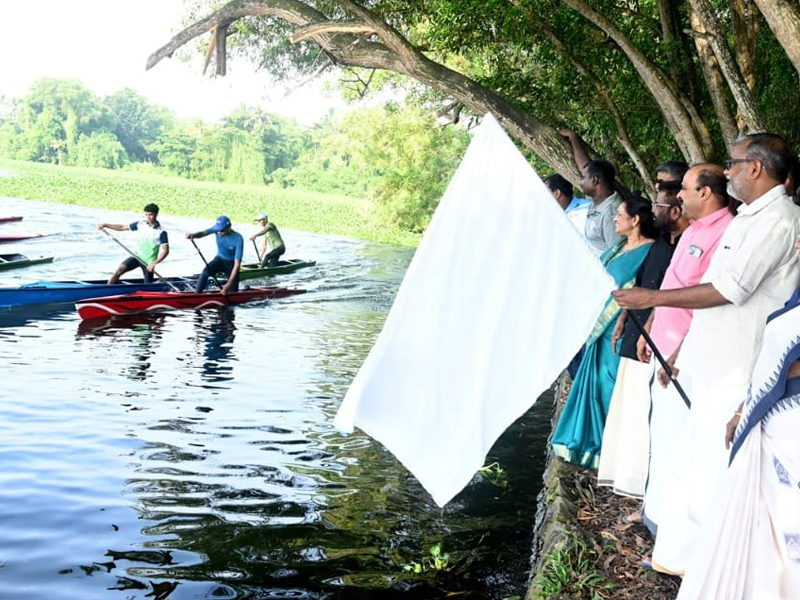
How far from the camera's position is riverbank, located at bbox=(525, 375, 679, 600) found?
434cm

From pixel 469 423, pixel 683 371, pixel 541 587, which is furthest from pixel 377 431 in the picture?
pixel 683 371

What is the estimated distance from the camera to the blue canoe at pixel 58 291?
14.3 m

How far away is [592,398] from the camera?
6.39 metres

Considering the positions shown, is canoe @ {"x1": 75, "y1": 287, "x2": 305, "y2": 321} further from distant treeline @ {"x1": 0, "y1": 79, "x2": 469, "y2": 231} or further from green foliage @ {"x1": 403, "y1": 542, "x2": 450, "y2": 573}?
distant treeline @ {"x1": 0, "y1": 79, "x2": 469, "y2": 231}

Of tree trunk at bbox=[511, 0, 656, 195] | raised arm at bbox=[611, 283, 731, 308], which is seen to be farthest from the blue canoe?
raised arm at bbox=[611, 283, 731, 308]

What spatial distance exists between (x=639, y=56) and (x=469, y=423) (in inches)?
214

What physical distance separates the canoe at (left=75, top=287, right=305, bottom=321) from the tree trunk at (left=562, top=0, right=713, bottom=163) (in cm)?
884

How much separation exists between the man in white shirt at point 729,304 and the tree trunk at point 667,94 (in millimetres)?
4335

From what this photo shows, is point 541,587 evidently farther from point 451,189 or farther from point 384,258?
point 384,258

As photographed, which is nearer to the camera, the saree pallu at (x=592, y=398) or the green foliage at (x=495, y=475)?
the saree pallu at (x=592, y=398)

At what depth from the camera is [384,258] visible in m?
32.4

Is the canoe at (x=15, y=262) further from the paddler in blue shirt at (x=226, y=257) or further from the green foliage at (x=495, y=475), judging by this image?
the green foliage at (x=495, y=475)

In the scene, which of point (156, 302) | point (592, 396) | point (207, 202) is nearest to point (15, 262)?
point (156, 302)

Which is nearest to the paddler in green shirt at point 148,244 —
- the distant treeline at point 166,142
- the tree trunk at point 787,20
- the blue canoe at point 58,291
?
the blue canoe at point 58,291
